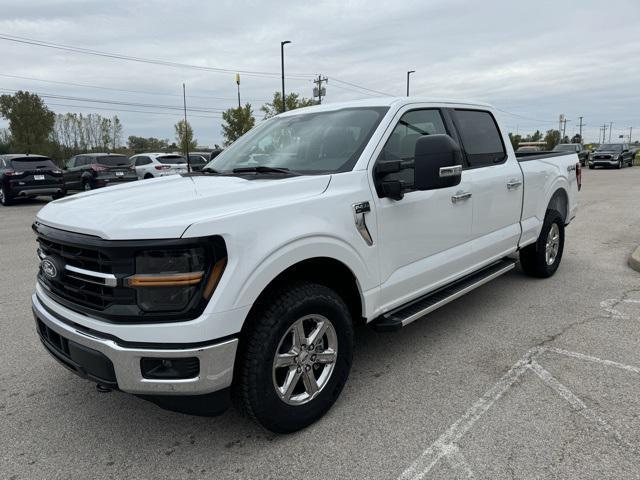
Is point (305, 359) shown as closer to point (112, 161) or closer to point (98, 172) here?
point (98, 172)

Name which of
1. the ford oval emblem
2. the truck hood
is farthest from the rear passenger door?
the ford oval emblem

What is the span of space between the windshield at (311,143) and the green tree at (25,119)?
138 ft

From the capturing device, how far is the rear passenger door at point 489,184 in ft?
13.6

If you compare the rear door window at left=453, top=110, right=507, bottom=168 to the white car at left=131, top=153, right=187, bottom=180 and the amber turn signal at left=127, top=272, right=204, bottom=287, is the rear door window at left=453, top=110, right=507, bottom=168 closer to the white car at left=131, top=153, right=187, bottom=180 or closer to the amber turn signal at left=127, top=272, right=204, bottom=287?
the amber turn signal at left=127, top=272, right=204, bottom=287

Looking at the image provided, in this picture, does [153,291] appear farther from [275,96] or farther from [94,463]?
[275,96]

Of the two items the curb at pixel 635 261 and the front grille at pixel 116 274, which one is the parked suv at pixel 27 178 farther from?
the curb at pixel 635 261

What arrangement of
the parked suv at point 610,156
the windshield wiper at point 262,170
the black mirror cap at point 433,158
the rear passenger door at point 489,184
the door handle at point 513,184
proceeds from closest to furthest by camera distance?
the black mirror cap at point 433,158, the windshield wiper at point 262,170, the rear passenger door at point 489,184, the door handle at point 513,184, the parked suv at point 610,156

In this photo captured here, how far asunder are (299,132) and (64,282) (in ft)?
6.42

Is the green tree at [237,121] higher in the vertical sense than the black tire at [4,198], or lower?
higher

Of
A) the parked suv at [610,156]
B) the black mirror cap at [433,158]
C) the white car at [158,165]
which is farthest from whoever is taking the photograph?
the parked suv at [610,156]

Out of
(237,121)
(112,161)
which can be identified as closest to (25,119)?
(237,121)

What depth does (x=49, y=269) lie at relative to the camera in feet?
8.73

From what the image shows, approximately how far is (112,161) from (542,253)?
1636 centimetres

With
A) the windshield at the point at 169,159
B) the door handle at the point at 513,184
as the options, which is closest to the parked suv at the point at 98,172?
the windshield at the point at 169,159
